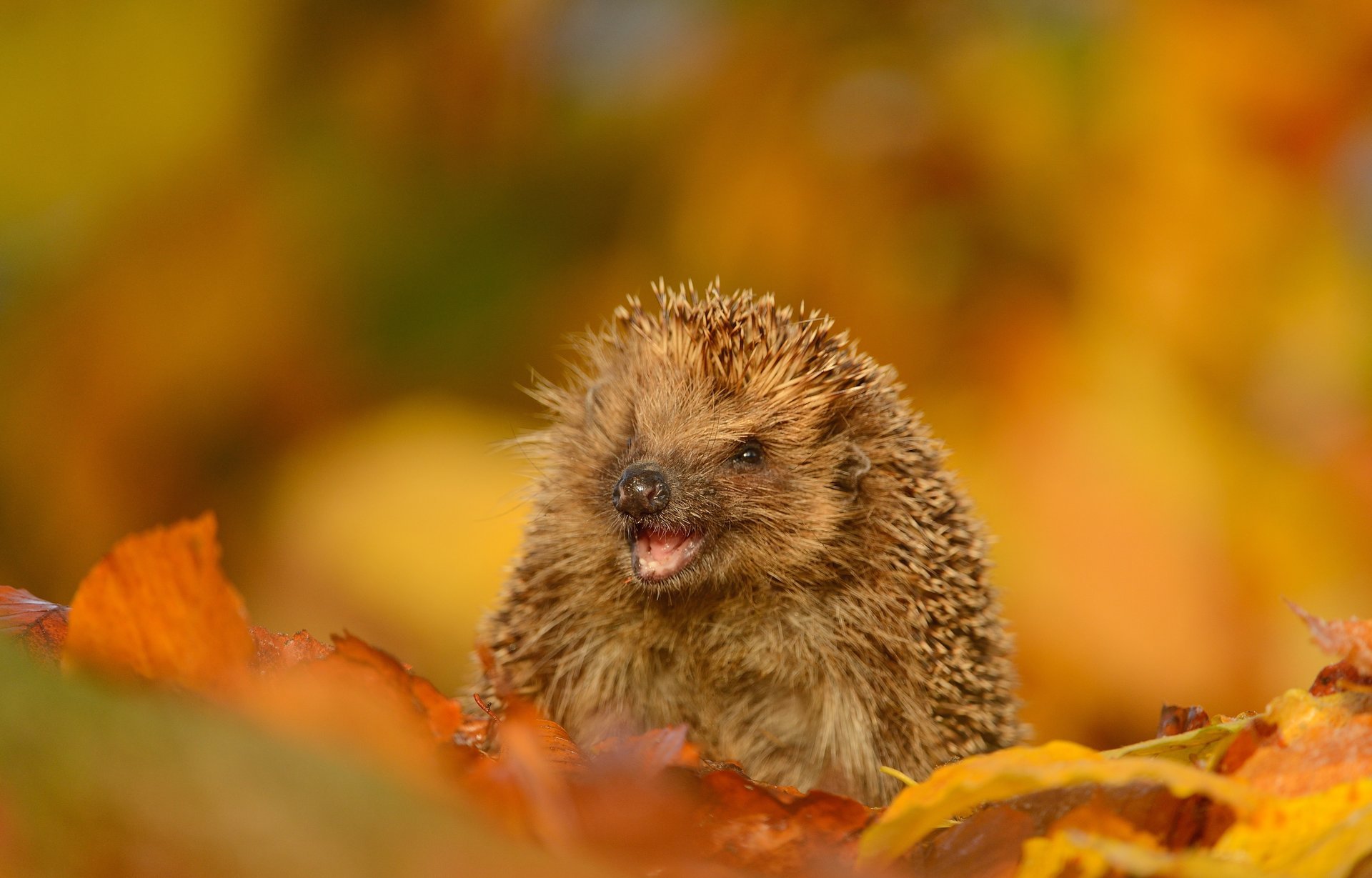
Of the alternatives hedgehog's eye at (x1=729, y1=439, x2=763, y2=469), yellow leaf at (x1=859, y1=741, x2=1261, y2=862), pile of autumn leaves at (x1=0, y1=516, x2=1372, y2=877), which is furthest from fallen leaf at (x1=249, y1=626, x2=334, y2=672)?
hedgehog's eye at (x1=729, y1=439, x2=763, y2=469)

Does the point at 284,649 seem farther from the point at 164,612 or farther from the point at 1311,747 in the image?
the point at 1311,747

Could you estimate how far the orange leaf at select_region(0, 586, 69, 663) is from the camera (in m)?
0.59

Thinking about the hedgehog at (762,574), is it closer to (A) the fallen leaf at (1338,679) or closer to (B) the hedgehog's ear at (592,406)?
(B) the hedgehog's ear at (592,406)

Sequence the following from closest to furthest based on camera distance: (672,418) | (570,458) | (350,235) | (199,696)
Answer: (199,696)
(672,418)
(570,458)
(350,235)

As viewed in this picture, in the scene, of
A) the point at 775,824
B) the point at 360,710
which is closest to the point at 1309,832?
the point at 775,824

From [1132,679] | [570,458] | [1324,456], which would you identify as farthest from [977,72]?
[570,458]

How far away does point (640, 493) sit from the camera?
1.12 metres

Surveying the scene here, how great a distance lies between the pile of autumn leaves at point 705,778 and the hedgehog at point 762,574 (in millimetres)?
497

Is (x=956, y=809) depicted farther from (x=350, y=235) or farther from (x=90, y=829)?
(x=350, y=235)

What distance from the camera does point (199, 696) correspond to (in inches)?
19.3

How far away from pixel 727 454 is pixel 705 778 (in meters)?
0.68

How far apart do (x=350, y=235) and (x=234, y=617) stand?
2.14 m

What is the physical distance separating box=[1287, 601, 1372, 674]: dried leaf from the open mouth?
1.98ft

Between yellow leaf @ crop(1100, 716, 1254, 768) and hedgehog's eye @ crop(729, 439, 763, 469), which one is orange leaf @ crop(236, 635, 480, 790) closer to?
yellow leaf @ crop(1100, 716, 1254, 768)
